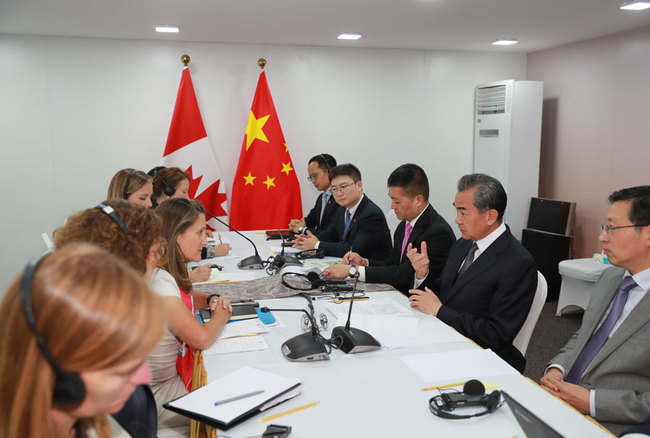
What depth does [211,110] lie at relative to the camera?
17.4 ft

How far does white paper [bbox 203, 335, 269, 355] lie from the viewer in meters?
1.96

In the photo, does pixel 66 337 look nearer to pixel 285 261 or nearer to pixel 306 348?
pixel 306 348

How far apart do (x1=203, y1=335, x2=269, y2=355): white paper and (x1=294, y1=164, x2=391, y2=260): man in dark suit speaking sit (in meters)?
1.56

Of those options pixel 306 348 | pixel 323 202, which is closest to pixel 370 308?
pixel 306 348

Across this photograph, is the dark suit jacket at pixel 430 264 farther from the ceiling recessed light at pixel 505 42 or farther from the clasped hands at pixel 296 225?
the ceiling recessed light at pixel 505 42

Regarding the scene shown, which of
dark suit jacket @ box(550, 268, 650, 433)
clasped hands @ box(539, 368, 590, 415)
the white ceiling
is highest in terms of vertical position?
the white ceiling

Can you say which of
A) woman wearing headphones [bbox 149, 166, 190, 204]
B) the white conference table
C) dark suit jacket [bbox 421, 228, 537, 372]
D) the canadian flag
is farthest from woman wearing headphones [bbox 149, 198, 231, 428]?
the canadian flag

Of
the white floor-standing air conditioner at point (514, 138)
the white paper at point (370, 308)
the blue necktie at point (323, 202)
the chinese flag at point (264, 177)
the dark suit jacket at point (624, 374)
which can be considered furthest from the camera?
the white floor-standing air conditioner at point (514, 138)

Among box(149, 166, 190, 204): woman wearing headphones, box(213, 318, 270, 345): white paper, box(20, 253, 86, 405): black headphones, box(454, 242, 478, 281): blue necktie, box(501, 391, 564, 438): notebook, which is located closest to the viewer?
box(20, 253, 86, 405): black headphones

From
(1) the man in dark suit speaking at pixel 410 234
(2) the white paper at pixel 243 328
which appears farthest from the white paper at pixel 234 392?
(1) the man in dark suit speaking at pixel 410 234

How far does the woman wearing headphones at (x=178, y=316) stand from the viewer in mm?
1898

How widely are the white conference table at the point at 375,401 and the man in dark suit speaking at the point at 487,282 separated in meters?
0.25

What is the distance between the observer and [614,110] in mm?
4906

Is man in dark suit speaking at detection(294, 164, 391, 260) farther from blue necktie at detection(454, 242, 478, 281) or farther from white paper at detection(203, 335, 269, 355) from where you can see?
white paper at detection(203, 335, 269, 355)
